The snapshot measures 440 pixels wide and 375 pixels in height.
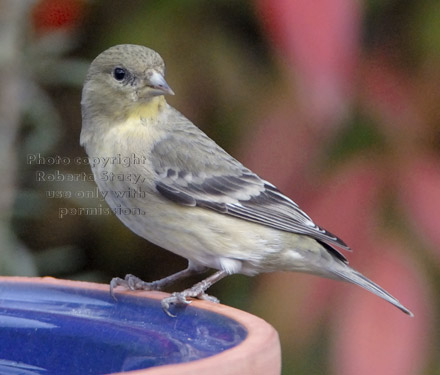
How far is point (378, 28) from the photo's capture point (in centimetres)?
349

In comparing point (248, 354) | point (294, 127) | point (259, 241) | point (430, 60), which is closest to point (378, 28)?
point (430, 60)

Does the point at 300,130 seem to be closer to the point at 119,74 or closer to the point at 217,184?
the point at 217,184

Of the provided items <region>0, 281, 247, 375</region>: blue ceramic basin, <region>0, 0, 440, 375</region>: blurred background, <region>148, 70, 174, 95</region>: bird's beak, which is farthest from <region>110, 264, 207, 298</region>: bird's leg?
<region>148, 70, 174, 95</region>: bird's beak

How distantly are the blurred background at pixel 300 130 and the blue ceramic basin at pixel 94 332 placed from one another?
2.97ft

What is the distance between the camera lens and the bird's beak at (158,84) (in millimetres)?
3043

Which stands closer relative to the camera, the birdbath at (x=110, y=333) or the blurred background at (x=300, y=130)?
the birdbath at (x=110, y=333)

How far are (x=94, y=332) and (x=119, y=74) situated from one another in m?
1.41

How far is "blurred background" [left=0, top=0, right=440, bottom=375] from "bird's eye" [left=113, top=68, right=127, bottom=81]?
0.23 m

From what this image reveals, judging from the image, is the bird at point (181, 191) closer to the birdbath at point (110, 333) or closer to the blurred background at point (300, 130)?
the blurred background at point (300, 130)

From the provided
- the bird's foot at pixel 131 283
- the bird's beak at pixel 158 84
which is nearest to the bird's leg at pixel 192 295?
the bird's foot at pixel 131 283

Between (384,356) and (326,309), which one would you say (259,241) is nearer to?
(326,309)

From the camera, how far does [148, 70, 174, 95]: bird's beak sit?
3.04 meters

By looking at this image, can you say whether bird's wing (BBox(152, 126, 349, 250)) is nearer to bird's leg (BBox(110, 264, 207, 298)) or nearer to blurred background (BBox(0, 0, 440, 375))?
blurred background (BBox(0, 0, 440, 375))

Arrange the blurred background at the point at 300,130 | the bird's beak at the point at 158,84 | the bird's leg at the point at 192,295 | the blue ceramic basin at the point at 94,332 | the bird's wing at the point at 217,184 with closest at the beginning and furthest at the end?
the blue ceramic basin at the point at 94,332 < the bird's leg at the point at 192,295 < the blurred background at the point at 300,130 < the bird's beak at the point at 158,84 < the bird's wing at the point at 217,184
